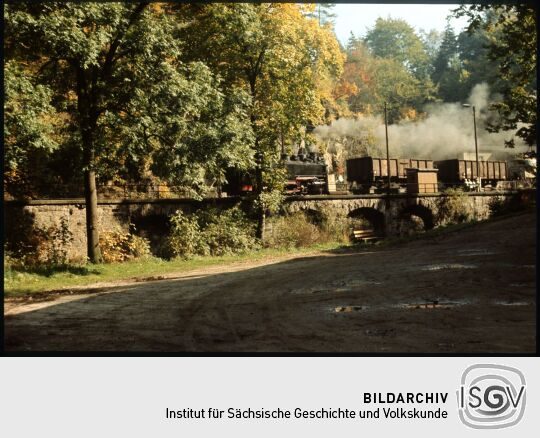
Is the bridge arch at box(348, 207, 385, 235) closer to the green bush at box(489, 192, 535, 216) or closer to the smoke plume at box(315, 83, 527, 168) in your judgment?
the green bush at box(489, 192, 535, 216)

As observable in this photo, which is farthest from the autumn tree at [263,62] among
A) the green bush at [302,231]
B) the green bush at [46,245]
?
the green bush at [46,245]

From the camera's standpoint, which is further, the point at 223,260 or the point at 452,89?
the point at 452,89

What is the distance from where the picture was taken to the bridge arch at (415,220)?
31.8 m

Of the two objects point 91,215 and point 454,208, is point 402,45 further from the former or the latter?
point 91,215

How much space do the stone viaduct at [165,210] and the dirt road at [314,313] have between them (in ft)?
25.3

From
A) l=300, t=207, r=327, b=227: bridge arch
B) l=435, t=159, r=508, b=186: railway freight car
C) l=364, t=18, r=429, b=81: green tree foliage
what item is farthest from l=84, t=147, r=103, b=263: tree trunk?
l=364, t=18, r=429, b=81: green tree foliage

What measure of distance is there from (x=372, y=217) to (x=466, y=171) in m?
13.0

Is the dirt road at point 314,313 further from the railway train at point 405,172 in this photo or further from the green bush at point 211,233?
the railway train at point 405,172

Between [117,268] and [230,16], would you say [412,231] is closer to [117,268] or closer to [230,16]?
[230,16]

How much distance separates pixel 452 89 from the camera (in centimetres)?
5322

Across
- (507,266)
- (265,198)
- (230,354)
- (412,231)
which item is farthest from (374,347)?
(412,231)

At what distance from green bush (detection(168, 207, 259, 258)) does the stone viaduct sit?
778 mm

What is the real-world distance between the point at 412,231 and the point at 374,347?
28.8m

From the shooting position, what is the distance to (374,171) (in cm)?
3509
